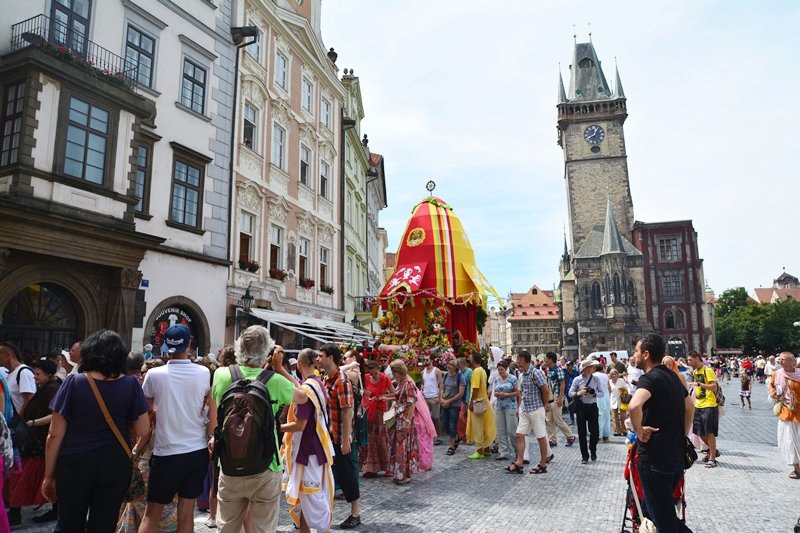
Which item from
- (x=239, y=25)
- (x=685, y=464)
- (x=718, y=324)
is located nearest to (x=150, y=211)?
(x=239, y=25)

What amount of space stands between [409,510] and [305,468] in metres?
2.09

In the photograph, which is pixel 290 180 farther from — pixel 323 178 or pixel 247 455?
pixel 247 455

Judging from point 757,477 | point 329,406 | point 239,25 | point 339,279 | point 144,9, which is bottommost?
point 757,477

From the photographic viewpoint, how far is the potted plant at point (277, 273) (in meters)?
17.7

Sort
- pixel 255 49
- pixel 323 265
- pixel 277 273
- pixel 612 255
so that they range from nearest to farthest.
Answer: pixel 277 273
pixel 255 49
pixel 323 265
pixel 612 255

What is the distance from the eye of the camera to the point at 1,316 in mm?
9992

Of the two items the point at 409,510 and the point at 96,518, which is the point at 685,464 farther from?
the point at 96,518

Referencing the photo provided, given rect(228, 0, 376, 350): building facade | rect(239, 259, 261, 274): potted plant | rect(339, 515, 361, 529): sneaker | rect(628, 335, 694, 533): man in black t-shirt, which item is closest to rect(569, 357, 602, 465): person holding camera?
rect(339, 515, 361, 529): sneaker

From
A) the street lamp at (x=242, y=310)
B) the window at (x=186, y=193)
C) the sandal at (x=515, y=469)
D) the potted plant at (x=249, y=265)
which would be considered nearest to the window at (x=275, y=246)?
the potted plant at (x=249, y=265)

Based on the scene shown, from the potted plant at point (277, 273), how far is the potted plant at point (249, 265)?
2.60ft

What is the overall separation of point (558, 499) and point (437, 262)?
827 centimetres

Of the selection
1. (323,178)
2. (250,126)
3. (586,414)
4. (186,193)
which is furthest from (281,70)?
(586,414)

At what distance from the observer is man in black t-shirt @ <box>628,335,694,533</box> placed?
162 inches

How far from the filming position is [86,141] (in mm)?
11500
